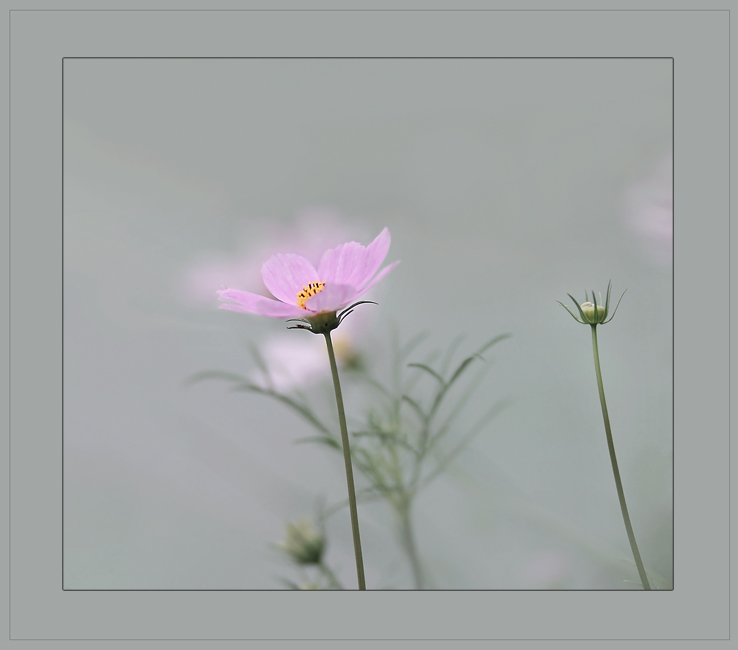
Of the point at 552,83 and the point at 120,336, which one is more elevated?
the point at 552,83

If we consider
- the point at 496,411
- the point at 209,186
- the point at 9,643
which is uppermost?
the point at 209,186

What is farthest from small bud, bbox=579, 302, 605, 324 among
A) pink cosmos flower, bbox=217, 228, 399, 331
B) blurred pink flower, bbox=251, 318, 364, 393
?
blurred pink flower, bbox=251, 318, 364, 393

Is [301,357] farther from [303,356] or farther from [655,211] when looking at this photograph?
[655,211]

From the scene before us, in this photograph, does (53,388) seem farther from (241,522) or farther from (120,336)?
(241,522)

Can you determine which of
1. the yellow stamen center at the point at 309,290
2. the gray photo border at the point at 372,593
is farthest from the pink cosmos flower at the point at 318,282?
the gray photo border at the point at 372,593

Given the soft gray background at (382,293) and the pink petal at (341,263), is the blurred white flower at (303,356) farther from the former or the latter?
the pink petal at (341,263)
